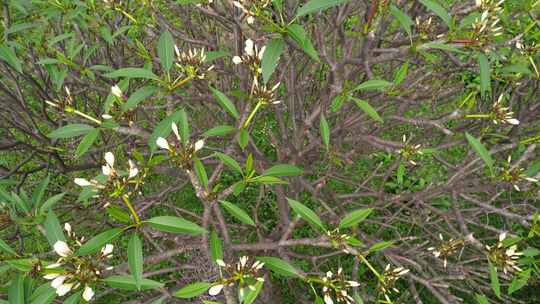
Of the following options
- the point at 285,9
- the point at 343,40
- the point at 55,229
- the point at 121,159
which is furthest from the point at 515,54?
the point at 121,159

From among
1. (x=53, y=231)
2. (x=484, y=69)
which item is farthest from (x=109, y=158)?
(x=484, y=69)

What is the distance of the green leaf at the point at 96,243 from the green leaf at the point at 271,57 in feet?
2.20

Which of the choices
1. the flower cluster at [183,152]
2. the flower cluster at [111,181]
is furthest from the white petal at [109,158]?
the flower cluster at [183,152]

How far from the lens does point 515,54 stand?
1.86 m

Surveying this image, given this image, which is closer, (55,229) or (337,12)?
(55,229)

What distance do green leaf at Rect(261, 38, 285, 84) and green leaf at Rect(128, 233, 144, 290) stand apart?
64cm

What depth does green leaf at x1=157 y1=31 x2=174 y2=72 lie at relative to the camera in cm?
152

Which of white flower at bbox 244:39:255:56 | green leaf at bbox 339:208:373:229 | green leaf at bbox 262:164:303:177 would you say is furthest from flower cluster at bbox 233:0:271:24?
green leaf at bbox 339:208:373:229

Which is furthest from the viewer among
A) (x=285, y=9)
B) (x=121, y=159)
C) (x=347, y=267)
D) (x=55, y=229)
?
(x=347, y=267)

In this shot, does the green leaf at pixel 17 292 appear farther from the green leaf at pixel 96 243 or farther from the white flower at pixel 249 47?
the white flower at pixel 249 47

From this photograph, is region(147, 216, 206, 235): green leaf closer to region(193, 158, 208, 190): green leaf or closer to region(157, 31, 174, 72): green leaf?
region(193, 158, 208, 190): green leaf

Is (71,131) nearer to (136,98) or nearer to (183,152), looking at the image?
(136,98)

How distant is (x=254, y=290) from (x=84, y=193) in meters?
0.76

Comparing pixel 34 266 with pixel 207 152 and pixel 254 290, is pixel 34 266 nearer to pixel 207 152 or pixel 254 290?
pixel 254 290
